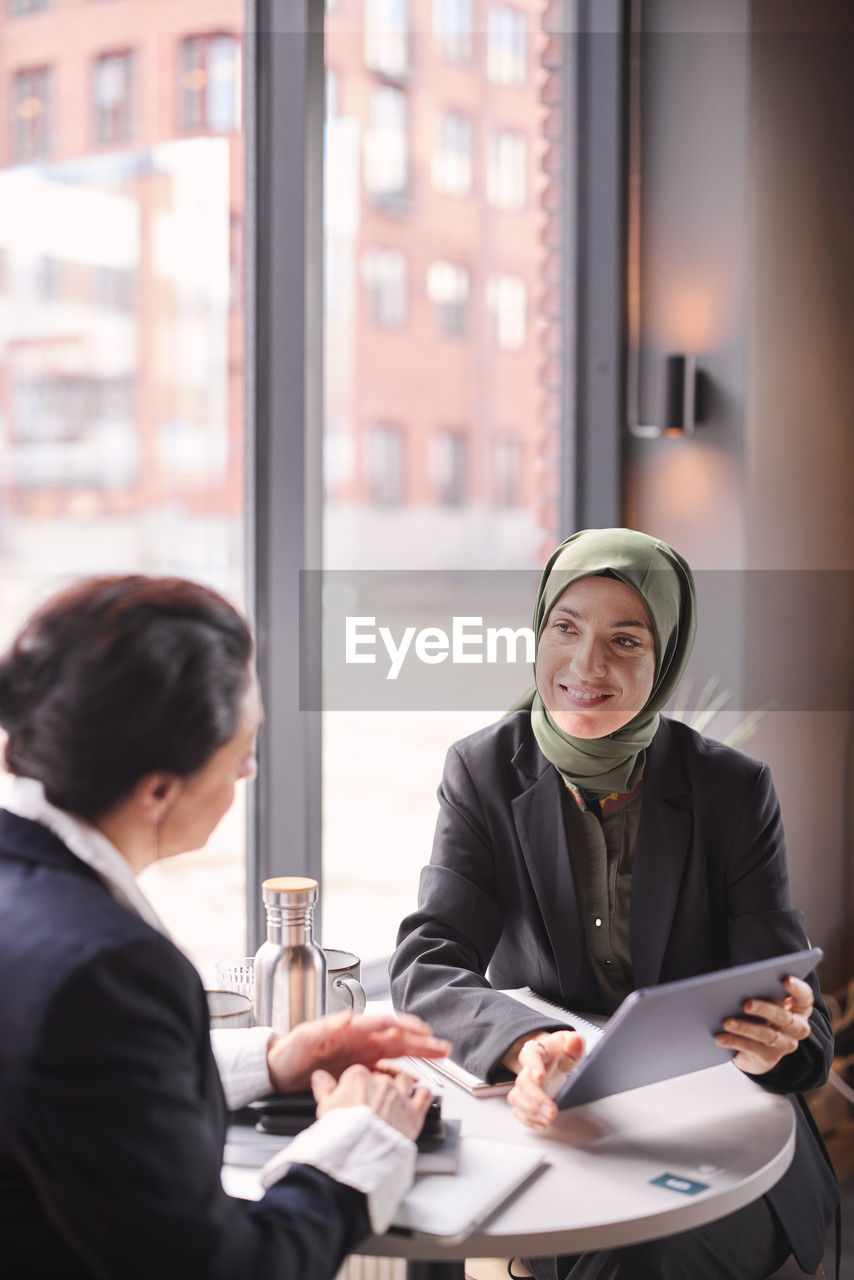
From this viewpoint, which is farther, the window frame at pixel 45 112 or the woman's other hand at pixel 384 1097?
the window frame at pixel 45 112

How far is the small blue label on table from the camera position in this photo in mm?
1226

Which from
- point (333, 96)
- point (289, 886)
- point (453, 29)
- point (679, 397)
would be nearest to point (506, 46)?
point (453, 29)

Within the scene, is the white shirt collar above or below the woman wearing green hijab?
above

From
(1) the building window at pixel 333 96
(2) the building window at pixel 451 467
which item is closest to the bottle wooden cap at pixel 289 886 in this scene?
(2) the building window at pixel 451 467

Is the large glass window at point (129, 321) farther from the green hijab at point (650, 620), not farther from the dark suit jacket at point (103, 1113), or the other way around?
the dark suit jacket at point (103, 1113)

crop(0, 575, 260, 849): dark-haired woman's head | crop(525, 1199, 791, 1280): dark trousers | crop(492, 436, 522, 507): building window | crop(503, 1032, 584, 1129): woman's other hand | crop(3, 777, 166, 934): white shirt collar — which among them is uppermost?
crop(492, 436, 522, 507): building window

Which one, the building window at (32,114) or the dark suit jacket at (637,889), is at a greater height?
the building window at (32,114)

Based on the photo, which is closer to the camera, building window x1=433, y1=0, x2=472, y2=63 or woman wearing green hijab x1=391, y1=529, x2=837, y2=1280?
woman wearing green hijab x1=391, y1=529, x2=837, y2=1280

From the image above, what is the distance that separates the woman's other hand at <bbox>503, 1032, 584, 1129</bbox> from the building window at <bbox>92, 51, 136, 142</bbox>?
5.36ft

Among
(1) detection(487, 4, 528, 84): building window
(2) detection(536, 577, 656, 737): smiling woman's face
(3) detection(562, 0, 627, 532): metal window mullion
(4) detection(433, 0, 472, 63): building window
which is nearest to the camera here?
(2) detection(536, 577, 656, 737): smiling woman's face

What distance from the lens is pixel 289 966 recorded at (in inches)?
57.5

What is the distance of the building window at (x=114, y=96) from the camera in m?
2.15

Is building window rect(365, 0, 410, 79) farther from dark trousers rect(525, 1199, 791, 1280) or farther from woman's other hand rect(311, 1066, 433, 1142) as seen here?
dark trousers rect(525, 1199, 791, 1280)

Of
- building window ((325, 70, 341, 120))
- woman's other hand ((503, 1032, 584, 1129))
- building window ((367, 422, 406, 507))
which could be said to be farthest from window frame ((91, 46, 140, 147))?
woman's other hand ((503, 1032, 584, 1129))
